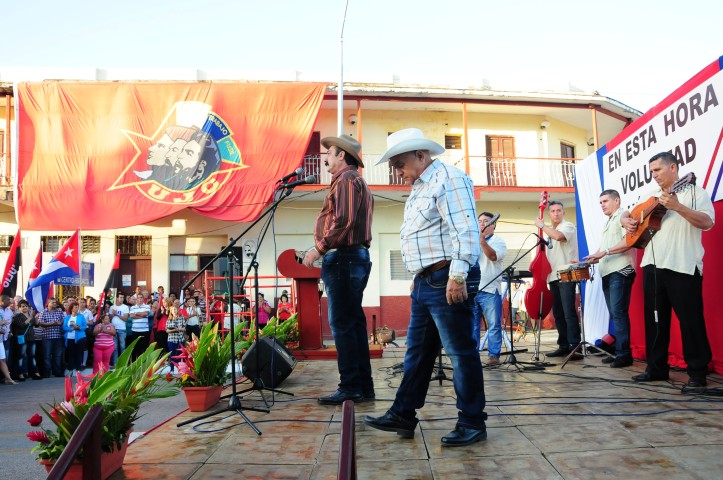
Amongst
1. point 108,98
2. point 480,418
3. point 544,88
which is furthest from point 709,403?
point 544,88

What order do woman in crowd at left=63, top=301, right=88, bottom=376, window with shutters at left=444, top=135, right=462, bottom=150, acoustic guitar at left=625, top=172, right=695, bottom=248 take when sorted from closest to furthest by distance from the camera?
1. acoustic guitar at left=625, top=172, right=695, bottom=248
2. woman in crowd at left=63, top=301, right=88, bottom=376
3. window with shutters at left=444, top=135, right=462, bottom=150

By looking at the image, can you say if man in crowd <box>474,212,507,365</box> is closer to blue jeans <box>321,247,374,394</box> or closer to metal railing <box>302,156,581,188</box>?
blue jeans <box>321,247,374,394</box>

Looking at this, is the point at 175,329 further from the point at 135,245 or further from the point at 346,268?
the point at 346,268

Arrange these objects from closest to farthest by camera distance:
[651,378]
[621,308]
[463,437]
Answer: [463,437] < [651,378] < [621,308]

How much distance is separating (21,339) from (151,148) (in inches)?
266

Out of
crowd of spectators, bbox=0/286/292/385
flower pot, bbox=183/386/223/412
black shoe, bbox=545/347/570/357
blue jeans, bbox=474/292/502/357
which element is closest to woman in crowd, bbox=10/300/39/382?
crowd of spectators, bbox=0/286/292/385

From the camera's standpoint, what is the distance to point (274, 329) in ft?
22.8

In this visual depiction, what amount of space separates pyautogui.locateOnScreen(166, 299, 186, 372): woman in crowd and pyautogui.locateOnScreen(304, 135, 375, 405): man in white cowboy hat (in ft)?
27.0

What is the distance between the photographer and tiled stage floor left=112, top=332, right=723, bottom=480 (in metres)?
2.65

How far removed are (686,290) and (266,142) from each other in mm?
13354

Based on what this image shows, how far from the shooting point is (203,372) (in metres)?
4.34

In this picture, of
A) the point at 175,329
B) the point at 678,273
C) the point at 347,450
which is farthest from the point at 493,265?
the point at 175,329

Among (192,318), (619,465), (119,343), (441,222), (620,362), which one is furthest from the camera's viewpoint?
(119,343)

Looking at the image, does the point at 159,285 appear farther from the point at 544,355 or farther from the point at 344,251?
the point at 344,251
